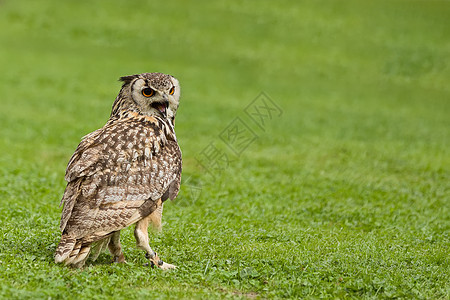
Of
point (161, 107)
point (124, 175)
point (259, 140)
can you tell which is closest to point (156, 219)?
point (124, 175)

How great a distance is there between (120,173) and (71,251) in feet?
3.47

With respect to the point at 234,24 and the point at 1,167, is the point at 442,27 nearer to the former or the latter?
the point at 234,24

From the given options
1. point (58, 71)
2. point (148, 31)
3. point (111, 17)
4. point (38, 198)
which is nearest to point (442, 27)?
point (148, 31)

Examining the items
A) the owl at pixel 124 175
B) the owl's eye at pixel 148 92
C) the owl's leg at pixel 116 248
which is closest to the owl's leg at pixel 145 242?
the owl at pixel 124 175

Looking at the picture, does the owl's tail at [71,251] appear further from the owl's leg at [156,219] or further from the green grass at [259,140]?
the owl's leg at [156,219]

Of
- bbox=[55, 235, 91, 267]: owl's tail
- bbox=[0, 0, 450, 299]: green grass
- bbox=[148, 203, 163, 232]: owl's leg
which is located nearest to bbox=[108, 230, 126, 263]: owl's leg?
bbox=[0, 0, 450, 299]: green grass

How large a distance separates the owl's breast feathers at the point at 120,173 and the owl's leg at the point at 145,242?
0.70 feet

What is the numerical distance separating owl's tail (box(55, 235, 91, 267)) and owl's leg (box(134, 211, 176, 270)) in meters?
0.66

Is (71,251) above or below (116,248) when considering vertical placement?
above

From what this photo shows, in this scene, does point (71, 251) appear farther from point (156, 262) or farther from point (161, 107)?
point (161, 107)

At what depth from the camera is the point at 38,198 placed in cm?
1171

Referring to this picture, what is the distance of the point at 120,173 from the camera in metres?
7.51

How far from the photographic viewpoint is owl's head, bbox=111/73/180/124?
7.94 metres

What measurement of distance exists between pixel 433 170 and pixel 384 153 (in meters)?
2.20
